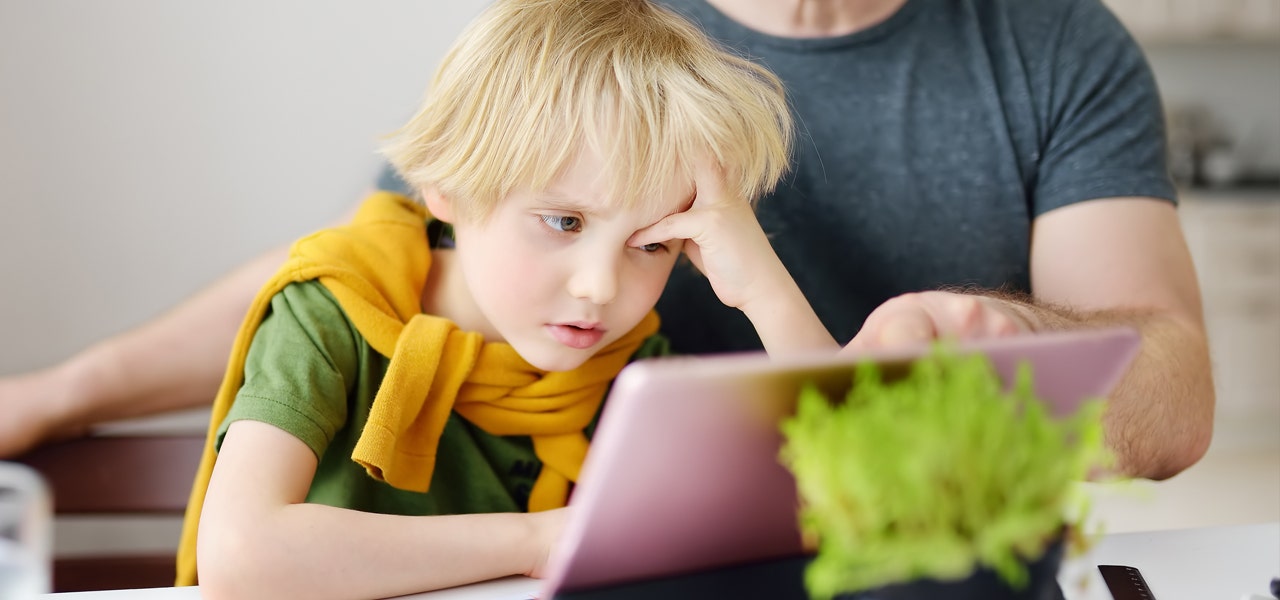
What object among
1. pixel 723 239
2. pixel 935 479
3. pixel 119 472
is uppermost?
pixel 935 479

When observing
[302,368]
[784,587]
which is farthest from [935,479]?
[302,368]

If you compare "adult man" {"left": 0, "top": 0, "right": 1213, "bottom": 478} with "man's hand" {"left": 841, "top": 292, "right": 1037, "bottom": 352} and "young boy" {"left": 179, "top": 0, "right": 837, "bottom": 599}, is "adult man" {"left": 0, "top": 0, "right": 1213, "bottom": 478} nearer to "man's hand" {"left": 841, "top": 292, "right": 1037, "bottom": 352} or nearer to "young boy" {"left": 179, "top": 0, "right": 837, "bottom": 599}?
"young boy" {"left": 179, "top": 0, "right": 837, "bottom": 599}

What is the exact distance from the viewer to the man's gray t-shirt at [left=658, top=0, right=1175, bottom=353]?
4.50 ft

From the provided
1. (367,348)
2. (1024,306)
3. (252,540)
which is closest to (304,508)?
(252,540)

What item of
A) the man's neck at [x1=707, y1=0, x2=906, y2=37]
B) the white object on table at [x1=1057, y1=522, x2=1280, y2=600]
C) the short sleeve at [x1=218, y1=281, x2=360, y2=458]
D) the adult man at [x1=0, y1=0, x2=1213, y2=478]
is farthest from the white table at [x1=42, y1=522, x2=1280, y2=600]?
the man's neck at [x1=707, y1=0, x2=906, y2=37]

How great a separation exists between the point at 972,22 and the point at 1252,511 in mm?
2368

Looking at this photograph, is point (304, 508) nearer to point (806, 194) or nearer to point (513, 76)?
point (513, 76)

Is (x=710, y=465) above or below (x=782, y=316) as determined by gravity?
above

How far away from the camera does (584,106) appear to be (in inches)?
35.2

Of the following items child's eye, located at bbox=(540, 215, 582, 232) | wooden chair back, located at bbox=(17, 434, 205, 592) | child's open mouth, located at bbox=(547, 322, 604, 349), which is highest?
child's eye, located at bbox=(540, 215, 582, 232)

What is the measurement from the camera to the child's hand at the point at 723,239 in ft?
2.99

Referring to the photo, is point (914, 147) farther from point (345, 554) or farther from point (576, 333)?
point (345, 554)

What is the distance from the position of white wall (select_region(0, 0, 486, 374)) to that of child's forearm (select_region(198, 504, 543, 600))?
1412 mm

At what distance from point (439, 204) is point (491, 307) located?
14 cm
